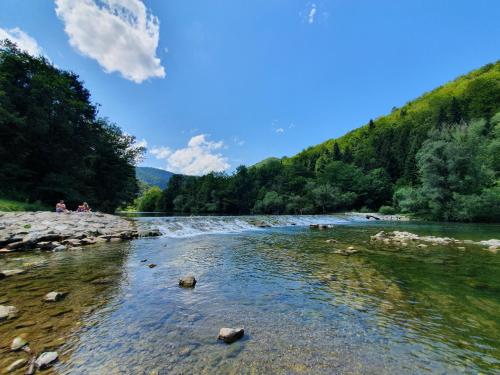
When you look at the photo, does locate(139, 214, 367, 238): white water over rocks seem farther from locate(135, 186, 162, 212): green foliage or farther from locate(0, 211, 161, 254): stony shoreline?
locate(135, 186, 162, 212): green foliage

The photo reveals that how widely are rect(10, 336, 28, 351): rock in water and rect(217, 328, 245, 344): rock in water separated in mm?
3022

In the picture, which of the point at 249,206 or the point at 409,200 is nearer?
the point at 409,200

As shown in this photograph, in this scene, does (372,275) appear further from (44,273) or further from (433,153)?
(433,153)

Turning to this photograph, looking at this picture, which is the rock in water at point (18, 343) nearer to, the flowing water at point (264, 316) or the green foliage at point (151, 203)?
the flowing water at point (264, 316)

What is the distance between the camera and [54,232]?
43.4 feet

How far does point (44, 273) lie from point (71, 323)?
4553 millimetres

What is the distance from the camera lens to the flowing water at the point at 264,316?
3428 mm

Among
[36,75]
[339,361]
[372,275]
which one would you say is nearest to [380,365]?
[339,361]

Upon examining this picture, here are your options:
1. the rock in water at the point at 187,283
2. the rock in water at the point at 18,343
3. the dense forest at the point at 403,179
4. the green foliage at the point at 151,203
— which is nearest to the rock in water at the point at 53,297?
the rock in water at the point at 18,343

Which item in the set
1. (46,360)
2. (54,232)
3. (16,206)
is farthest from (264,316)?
(16,206)

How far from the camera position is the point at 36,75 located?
2350 cm

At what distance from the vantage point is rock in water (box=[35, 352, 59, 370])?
10.6 ft

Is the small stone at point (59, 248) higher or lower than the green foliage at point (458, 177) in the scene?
lower

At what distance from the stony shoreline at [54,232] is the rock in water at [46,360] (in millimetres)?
10240
